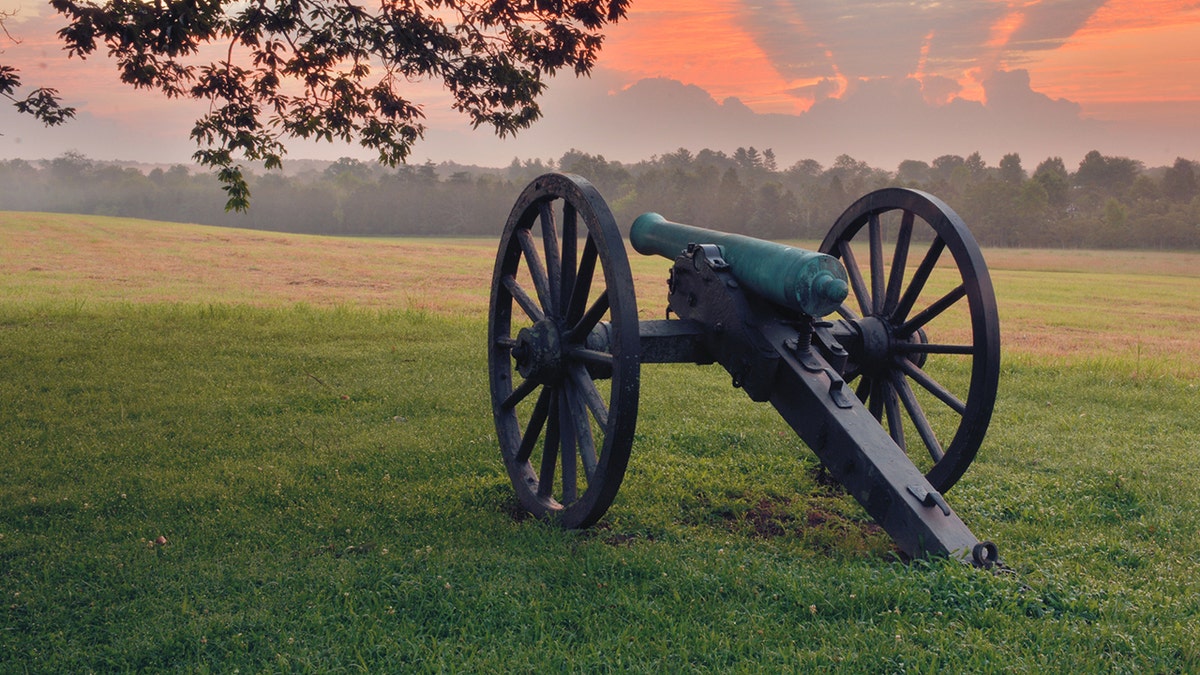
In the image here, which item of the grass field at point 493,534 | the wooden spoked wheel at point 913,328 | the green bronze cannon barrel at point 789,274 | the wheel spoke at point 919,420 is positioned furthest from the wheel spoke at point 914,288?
the grass field at point 493,534

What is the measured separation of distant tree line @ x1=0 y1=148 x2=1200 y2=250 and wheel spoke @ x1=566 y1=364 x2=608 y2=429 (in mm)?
42574

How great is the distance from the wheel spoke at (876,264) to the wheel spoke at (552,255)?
2015 mm

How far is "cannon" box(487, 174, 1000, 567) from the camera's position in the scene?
410 cm

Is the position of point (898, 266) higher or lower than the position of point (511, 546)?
higher

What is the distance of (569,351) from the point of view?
4723 mm

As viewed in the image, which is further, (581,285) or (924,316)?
(924,316)

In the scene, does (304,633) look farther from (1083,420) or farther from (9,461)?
(1083,420)

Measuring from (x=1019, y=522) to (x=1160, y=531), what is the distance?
0.78 m

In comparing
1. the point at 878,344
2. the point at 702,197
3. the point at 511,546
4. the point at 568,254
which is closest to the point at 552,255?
the point at 568,254

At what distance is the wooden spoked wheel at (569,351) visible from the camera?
13.3 ft

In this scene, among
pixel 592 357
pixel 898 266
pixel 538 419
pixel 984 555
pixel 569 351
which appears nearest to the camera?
pixel 984 555

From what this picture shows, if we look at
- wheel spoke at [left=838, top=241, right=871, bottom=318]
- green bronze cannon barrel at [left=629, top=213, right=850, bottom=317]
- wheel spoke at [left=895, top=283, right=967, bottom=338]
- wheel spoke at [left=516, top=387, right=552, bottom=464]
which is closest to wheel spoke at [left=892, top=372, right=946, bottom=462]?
wheel spoke at [left=895, top=283, right=967, bottom=338]

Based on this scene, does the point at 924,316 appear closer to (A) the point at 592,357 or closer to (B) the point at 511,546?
(A) the point at 592,357

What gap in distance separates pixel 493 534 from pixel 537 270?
149 centimetres
